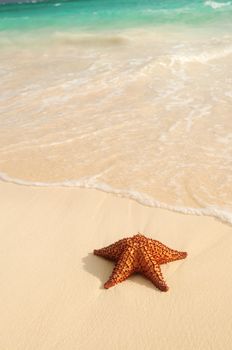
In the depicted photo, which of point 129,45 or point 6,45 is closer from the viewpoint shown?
point 129,45

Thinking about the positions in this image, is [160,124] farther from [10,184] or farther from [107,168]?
[10,184]

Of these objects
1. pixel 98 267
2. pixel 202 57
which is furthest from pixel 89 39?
pixel 98 267

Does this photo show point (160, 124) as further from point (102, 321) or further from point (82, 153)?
point (102, 321)

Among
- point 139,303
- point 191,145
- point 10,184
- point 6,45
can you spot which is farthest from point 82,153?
point 6,45

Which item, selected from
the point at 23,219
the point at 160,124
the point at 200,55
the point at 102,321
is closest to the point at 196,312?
the point at 102,321

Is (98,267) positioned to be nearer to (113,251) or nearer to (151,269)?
(113,251)

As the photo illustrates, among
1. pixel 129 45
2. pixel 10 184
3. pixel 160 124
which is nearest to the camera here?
pixel 10 184

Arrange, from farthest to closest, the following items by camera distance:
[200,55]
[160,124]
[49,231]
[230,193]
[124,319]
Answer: [200,55], [160,124], [230,193], [49,231], [124,319]
